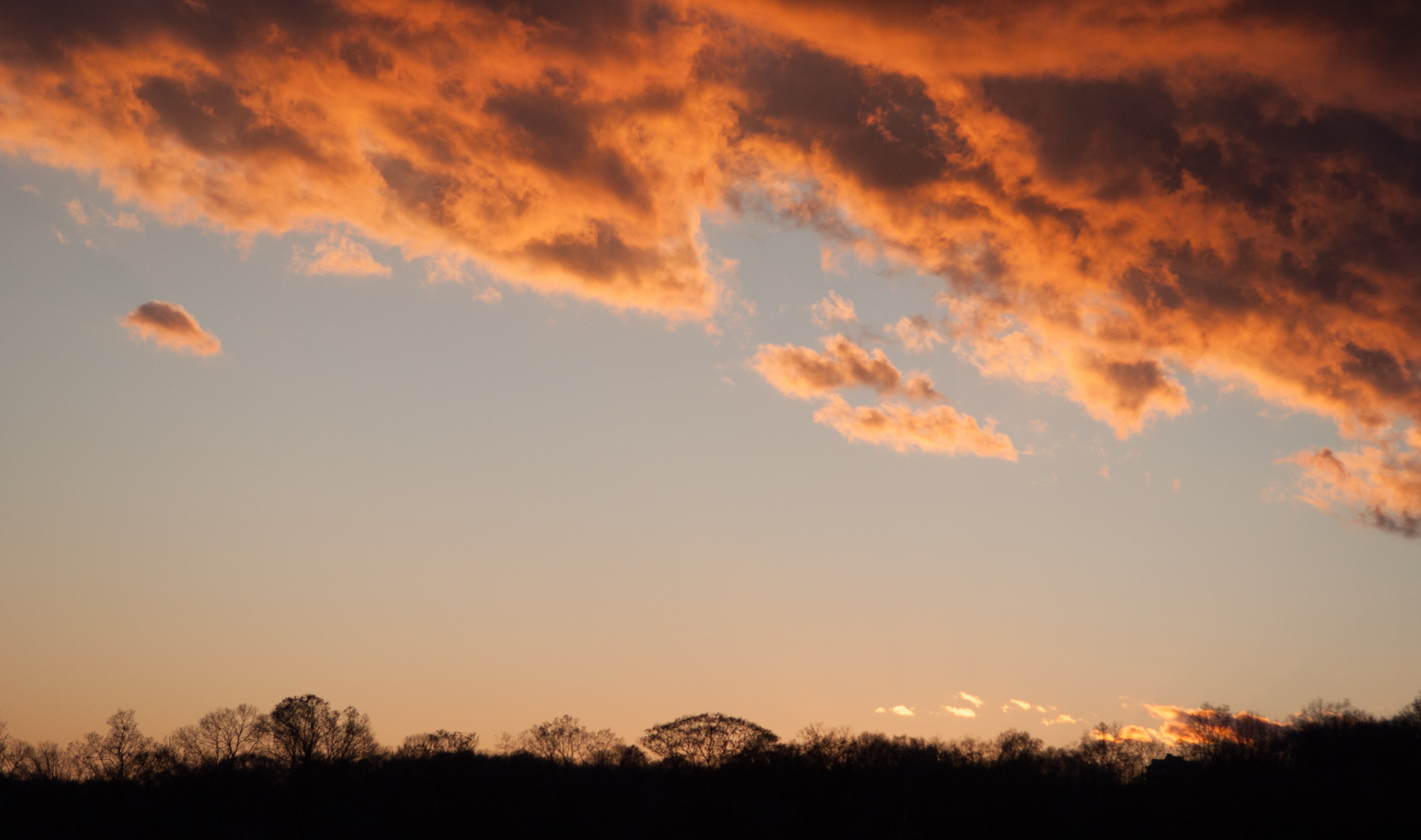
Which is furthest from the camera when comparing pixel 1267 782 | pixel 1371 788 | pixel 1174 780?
pixel 1174 780

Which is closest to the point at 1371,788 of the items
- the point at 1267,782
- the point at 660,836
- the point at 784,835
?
the point at 1267,782

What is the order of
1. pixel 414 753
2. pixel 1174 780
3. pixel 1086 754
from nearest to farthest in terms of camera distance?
pixel 1174 780 < pixel 1086 754 < pixel 414 753

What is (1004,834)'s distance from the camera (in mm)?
114812

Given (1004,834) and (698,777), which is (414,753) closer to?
(698,777)

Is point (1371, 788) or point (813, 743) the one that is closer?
point (1371, 788)

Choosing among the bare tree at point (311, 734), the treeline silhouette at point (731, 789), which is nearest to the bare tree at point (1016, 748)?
the treeline silhouette at point (731, 789)

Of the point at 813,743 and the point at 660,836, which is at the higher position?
the point at 813,743

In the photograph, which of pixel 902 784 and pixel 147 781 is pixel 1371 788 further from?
pixel 147 781

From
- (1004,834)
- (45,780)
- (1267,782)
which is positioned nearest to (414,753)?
(45,780)

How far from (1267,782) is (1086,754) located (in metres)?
36.0

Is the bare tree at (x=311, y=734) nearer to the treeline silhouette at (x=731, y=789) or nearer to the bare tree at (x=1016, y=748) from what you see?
the treeline silhouette at (x=731, y=789)

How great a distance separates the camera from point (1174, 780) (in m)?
121

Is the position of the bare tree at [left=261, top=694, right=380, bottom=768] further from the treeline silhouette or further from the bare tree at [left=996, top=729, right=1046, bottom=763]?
the bare tree at [left=996, top=729, right=1046, bottom=763]

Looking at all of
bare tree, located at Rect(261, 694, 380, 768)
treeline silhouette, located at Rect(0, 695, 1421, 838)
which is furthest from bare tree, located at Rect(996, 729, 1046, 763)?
bare tree, located at Rect(261, 694, 380, 768)
